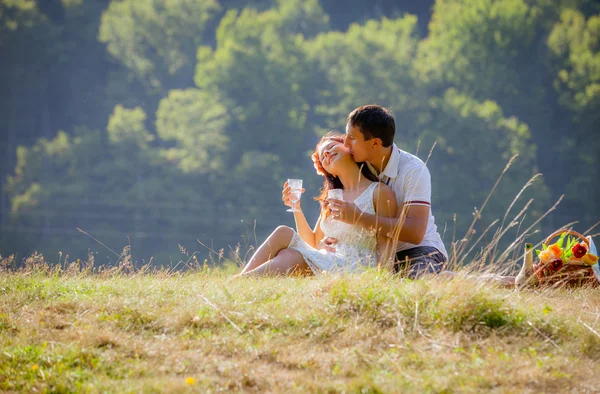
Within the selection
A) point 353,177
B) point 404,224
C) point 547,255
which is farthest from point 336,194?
point 547,255

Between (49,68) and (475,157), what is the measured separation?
95.6 ft

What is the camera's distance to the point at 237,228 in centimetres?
3809

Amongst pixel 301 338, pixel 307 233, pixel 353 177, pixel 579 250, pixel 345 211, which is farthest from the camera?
pixel 307 233

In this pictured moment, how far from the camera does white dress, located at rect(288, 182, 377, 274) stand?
195 inches

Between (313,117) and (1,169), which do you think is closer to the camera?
(313,117)

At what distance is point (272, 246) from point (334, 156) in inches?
26.8

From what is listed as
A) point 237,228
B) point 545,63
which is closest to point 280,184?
point 237,228

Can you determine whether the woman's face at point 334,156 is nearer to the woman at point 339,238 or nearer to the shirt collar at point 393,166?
the woman at point 339,238

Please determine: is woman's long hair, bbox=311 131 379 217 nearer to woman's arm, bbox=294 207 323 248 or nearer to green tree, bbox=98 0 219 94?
woman's arm, bbox=294 207 323 248

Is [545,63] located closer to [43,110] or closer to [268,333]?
[43,110]

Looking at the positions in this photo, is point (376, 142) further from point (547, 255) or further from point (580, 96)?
point (580, 96)

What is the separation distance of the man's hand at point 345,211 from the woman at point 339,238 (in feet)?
0.17

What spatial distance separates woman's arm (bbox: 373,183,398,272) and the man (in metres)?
0.06

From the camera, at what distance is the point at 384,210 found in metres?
5.06
